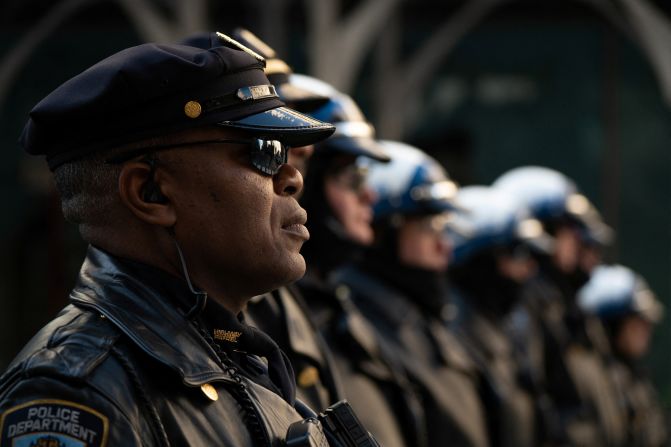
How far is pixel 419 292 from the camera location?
623cm

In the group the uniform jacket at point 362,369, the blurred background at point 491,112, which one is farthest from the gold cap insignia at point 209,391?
the blurred background at point 491,112

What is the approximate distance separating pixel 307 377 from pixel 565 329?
6.31 meters

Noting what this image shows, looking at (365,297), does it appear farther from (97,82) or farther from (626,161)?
(626,161)

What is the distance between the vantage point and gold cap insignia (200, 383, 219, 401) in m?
2.35

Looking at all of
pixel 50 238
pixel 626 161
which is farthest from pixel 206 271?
pixel 626 161

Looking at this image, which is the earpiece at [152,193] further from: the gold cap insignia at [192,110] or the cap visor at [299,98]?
the cap visor at [299,98]

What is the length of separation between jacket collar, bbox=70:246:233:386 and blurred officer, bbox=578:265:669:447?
32.3ft

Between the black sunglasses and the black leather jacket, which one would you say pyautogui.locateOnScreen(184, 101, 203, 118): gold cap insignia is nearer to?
the black sunglasses

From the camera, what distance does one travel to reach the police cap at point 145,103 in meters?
2.42

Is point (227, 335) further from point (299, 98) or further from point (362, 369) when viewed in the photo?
point (362, 369)

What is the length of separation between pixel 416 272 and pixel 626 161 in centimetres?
978

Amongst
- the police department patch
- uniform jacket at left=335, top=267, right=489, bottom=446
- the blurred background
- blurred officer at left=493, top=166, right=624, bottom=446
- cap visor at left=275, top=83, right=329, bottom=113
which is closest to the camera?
the police department patch

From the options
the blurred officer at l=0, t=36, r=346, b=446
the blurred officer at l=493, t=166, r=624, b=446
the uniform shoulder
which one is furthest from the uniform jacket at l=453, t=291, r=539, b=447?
the uniform shoulder

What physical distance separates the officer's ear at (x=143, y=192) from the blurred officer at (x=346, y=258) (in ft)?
7.18
